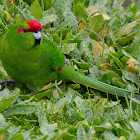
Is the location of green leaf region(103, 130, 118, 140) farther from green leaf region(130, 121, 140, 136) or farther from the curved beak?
the curved beak

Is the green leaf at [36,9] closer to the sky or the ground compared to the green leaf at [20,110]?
closer to the sky

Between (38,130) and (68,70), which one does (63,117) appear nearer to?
(38,130)

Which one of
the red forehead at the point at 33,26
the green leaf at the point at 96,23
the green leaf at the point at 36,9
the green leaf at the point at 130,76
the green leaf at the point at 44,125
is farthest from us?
the green leaf at the point at 96,23

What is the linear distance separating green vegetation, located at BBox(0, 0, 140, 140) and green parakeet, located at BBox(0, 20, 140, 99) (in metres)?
0.10

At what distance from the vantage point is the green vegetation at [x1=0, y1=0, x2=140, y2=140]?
2475 millimetres

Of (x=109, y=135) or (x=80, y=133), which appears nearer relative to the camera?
(x=80, y=133)

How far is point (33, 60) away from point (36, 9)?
1.18 metres

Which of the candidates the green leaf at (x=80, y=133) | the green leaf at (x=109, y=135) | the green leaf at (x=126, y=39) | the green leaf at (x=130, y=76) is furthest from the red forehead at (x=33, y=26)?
the green leaf at (x=126, y=39)

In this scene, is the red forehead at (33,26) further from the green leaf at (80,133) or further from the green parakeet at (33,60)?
the green leaf at (80,133)

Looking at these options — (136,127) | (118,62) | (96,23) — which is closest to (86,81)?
(118,62)

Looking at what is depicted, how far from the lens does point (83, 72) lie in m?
3.44

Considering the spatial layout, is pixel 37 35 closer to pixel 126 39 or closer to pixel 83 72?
pixel 83 72

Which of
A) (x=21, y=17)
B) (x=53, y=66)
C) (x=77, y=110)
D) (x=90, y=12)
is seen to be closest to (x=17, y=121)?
(x=77, y=110)

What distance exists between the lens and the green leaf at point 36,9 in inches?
153
